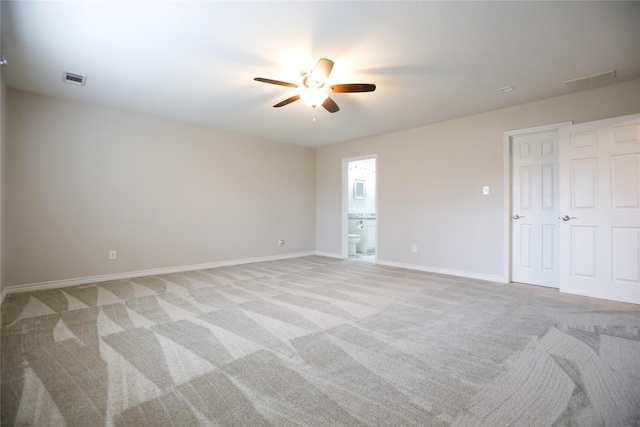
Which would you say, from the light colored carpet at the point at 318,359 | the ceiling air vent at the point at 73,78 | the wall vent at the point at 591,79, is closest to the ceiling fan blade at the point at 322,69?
the light colored carpet at the point at 318,359

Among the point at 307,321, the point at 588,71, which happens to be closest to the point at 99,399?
the point at 307,321

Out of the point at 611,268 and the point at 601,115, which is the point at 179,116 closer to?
the point at 601,115

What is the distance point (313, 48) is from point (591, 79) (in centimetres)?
315

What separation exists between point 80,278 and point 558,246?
6.53 meters

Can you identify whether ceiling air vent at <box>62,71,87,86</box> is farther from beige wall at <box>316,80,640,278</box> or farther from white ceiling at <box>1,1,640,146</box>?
beige wall at <box>316,80,640,278</box>

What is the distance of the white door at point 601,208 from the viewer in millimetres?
3238

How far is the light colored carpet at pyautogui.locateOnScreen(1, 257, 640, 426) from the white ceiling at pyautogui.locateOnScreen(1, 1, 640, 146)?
98.7 inches

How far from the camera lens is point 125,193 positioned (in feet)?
14.4

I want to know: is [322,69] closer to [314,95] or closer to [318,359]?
[314,95]

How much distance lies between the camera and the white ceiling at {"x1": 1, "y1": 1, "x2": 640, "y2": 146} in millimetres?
2186

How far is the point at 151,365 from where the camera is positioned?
75.4 inches

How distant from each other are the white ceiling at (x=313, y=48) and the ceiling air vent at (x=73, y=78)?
67 mm

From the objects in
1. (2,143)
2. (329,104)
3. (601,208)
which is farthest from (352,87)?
(2,143)

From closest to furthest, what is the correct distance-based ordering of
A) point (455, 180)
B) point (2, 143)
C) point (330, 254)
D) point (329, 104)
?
point (329, 104) < point (2, 143) < point (455, 180) < point (330, 254)
